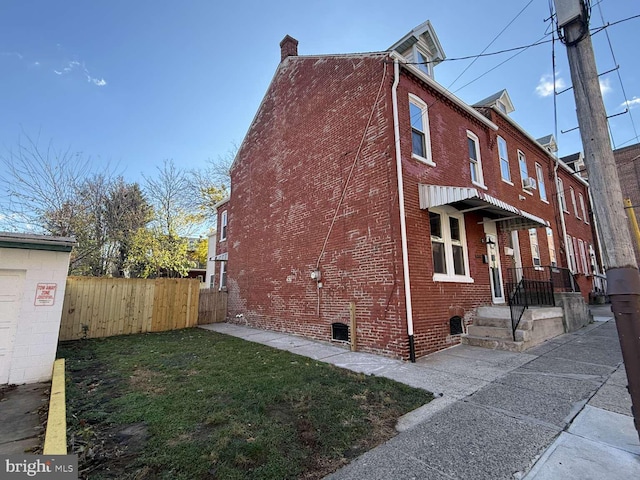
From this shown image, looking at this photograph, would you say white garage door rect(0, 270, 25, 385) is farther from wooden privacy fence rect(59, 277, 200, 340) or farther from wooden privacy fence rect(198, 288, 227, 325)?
wooden privacy fence rect(198, 288, 227, 325)

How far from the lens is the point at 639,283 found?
2.96m

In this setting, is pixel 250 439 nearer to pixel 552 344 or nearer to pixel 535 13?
pixel 552 344

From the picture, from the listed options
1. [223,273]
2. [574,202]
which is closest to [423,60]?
[223,273]

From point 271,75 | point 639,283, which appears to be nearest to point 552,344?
point 639,283

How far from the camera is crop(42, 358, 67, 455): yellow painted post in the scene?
2.65m

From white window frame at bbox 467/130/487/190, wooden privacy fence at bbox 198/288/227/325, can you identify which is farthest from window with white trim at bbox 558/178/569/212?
wooden privacy fence at bbox 198/288/227/325

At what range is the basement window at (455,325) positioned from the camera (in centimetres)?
768

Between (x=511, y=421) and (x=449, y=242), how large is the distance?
5388mm

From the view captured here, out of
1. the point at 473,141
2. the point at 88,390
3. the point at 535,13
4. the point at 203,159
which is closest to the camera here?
the point at 88,390

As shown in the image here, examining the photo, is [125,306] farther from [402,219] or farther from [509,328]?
[509,328]

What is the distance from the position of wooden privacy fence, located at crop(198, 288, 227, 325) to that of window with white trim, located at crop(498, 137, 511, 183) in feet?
42.2

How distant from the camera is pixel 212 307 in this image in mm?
13273

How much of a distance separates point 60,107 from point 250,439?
14.2m

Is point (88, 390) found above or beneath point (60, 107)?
beneath
